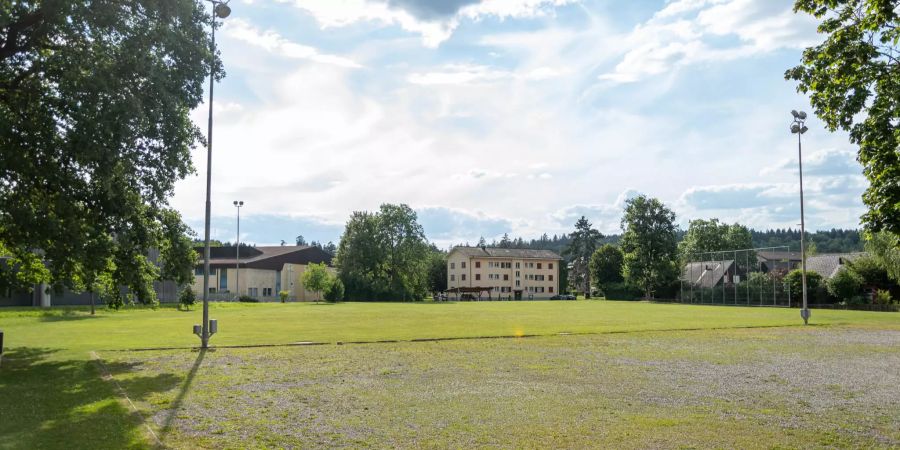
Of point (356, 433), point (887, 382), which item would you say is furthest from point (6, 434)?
point (887, 382)

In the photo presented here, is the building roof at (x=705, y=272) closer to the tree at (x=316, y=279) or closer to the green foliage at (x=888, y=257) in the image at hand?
the green foliage at (x=888, y=257)

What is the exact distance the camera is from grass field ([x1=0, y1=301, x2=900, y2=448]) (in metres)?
9.21

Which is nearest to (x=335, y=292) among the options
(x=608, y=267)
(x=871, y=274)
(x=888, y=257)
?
(x=608, y=267)

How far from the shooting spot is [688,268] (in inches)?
3575

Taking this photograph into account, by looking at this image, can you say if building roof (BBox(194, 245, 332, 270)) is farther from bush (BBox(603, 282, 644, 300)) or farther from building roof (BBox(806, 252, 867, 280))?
building roof (BBox(806, 252, 867, 280))

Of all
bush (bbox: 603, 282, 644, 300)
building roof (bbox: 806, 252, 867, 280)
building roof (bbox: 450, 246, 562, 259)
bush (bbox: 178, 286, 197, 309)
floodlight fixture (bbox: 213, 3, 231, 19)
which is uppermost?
floodlight fixture (bbox: 213, 3, 231, 19)

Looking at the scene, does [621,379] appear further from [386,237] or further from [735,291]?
[386,237]

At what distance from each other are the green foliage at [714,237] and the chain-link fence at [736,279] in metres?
32.4

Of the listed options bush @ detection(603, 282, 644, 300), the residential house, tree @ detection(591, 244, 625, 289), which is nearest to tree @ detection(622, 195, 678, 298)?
bush @ detection(603, 282, 644, 300)

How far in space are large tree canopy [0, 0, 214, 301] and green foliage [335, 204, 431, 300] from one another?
78.6 meters

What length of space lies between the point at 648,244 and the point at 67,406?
308 ft

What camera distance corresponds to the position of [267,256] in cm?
11331

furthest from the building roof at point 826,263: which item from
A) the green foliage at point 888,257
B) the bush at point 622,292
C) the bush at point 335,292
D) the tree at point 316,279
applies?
the tree at point 316,279

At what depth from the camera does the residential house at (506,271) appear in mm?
138375
